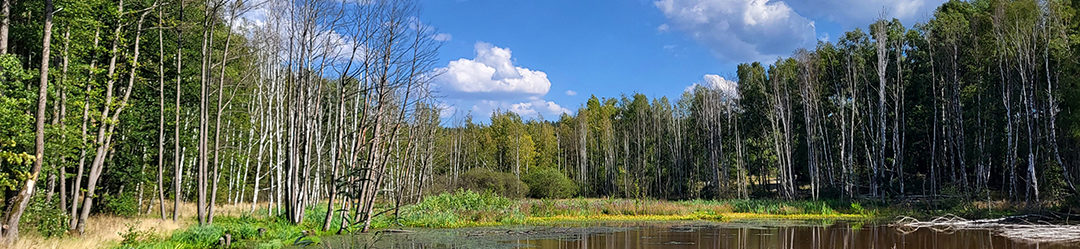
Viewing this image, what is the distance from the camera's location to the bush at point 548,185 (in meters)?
39.2

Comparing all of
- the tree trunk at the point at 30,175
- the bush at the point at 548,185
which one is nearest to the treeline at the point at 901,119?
the bush at the point at 548,185

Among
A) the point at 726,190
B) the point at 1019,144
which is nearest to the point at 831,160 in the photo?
the point at 726,190

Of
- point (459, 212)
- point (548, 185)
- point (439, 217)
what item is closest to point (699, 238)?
point (439, 217)

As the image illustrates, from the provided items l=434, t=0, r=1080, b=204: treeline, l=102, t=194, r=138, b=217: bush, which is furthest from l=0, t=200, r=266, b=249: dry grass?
l=434, t=0, r=1080, b=204: treeline

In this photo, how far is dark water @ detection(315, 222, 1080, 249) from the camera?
12305mm

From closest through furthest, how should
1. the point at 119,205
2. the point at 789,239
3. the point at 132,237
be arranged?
1. the point at 132,237
2. the point at 789,239
3. the point at 119,205

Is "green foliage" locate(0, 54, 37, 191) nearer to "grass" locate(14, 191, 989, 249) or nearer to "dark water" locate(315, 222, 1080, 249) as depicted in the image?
"grass" locate(14, 191, 989, 249)

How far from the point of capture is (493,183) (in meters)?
35.1

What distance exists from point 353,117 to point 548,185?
49.7 feet

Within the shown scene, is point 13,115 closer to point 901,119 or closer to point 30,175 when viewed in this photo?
point 30,175

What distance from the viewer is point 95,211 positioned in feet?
53.0

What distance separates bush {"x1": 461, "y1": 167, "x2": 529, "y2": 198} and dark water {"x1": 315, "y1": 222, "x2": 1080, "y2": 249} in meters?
16.8

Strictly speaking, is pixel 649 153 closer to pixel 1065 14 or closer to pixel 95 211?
pixel 1065 14

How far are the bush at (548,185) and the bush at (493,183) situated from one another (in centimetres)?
220
